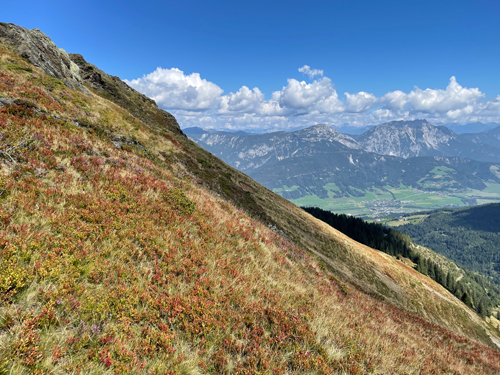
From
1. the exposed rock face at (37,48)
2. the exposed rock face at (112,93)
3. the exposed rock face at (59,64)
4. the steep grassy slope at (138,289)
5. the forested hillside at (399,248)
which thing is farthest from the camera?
the forested hillside at (399,248)

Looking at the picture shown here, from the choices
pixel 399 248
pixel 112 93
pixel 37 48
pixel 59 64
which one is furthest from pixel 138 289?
pixel 399 248

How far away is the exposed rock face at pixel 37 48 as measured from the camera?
28300mm

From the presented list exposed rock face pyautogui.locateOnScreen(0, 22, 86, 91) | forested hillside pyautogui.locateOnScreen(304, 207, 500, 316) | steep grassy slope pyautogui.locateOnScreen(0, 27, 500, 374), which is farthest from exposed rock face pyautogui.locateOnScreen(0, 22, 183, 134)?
forested hillside pyautogui.locateOnScreen(304, 207, 500, 316)

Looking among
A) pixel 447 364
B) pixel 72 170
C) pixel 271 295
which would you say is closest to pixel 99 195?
pixel 72 170

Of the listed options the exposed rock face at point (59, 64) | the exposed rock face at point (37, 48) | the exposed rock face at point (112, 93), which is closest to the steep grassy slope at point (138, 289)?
the exposed rock face at point (37, 48)

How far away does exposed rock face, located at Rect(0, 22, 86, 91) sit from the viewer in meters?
28.3

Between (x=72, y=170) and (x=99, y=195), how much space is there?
8.15 feet

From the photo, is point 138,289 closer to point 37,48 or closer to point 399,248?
point 37,48

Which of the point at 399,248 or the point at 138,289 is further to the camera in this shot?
the point at 399,248

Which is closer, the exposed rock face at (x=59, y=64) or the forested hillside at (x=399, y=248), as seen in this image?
the exposed rock face at (x=59, y=64)

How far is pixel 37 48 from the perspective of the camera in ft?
103

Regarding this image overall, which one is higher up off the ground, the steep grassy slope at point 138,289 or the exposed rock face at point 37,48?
the exposed rock face at point 37,48

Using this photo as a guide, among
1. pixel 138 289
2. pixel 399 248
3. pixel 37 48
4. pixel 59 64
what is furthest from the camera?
pixel 399 248

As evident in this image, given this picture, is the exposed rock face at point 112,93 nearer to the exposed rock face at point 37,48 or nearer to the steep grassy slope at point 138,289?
the exposed rock face at point 37,48
